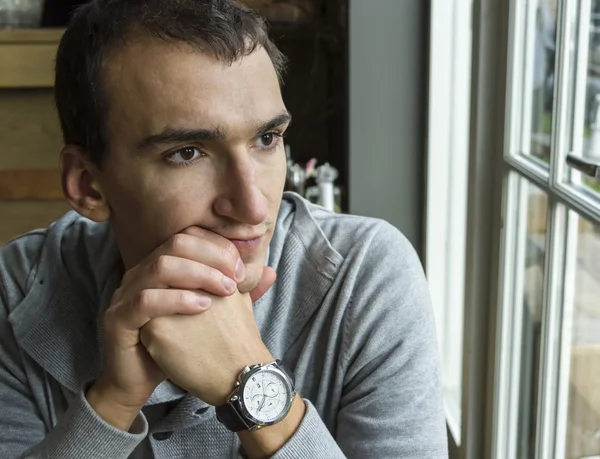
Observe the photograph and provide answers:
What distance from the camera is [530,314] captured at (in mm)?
1495

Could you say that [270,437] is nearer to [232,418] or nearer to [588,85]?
[232,418]

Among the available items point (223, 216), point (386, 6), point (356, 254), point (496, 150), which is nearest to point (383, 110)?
point (386, 6)

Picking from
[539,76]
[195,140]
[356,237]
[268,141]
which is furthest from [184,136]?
[539,76]

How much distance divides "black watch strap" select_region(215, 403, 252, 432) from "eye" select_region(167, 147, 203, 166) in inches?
12.8

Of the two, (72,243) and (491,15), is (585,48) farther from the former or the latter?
(72,243)

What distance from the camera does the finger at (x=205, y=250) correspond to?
39.1 inches

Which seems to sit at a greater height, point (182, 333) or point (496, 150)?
point (496, 150)

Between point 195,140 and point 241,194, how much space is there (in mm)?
92

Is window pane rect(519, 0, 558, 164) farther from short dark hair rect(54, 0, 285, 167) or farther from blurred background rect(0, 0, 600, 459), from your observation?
short dark hair rect(54, 0, 285, 167)

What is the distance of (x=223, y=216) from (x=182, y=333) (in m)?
0.17

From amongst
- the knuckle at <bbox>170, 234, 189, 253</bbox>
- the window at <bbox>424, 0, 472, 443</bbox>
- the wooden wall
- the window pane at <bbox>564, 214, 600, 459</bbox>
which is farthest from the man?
the wooden wall

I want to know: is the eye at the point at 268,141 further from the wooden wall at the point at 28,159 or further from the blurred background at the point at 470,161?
the wooden wall at the point at 28,159

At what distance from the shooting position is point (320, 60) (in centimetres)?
277

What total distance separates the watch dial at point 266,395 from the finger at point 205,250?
14 centimetres
